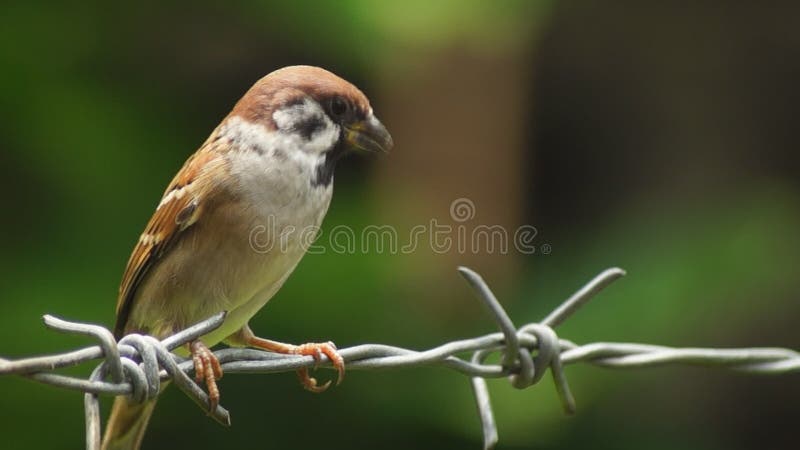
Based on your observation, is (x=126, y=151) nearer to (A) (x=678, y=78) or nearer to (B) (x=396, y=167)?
(B) (x=396, y=167)

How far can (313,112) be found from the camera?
2.46 m

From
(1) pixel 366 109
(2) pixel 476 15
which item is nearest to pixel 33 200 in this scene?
(1) pixel 366 109

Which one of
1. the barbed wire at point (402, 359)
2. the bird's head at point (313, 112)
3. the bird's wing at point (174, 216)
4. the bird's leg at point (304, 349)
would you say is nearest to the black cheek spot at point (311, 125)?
the bird's head at point (313, 112)

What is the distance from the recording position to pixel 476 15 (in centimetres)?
317

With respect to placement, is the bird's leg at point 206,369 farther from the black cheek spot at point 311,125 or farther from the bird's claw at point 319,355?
the black cheek spot at point 311,125

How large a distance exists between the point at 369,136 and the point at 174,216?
1.66 feet

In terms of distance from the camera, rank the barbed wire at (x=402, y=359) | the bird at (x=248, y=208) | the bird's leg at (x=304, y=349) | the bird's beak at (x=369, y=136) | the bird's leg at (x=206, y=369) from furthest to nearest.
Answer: the bird's beak at (x=369, y=136) < the bird at (x=248, y=208) < the bird's leg at (x=304, y=349) < the bird's leg at (x=206, y=369) < the barbed wire at (x=402, y=359)

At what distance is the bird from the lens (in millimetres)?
2371

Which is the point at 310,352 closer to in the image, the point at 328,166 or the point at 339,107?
the point at 328,166

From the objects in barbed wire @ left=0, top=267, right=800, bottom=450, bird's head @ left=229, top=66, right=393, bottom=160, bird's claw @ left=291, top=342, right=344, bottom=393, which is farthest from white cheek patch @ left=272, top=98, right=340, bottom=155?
barbed wire @ left=0, top=267, right=800, bottom=450

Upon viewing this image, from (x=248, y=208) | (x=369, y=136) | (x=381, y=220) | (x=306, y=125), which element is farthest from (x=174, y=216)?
(x=381, y=220)

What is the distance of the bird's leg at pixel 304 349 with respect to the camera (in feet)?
7.16

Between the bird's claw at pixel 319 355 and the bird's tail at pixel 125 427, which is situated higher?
the bird's claw at pixel 319 355

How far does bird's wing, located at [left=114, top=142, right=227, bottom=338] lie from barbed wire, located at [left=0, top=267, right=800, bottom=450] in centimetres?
59
